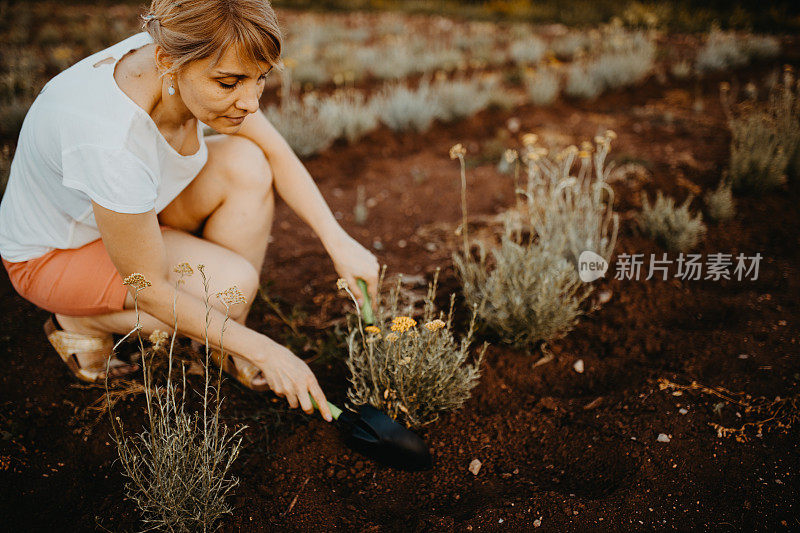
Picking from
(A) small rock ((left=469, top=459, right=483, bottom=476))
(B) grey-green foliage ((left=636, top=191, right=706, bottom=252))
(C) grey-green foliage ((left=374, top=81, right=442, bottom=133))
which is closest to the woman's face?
(A) small rock ((left=469, top=459, right=483, bottom=476))

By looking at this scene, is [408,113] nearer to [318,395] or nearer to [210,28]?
[210,28]

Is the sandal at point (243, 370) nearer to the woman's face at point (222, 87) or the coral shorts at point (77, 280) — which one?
the coral shorts at point (77, 280)

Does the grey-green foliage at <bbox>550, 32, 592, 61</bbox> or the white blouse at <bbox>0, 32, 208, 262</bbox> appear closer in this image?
the white blouse at <bbox>0, 32, 208, 262</bbox>

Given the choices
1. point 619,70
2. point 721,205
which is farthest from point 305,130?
point 619,70

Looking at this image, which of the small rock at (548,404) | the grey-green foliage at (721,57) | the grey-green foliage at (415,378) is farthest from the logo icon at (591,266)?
the grey-green foliage at (721,57)

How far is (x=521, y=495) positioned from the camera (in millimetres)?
1875

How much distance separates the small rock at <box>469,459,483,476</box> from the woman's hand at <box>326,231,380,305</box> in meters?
0.73

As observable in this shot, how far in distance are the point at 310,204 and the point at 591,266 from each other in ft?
4.74

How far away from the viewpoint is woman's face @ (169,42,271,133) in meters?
1.56

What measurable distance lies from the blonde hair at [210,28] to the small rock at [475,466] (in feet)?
5.07

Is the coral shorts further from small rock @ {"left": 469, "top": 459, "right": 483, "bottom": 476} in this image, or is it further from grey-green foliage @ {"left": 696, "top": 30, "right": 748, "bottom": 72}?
grey-green foliage @ {"left": 696, "top": 30, "right": 748, "bottom": 72}

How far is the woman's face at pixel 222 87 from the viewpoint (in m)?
1.56

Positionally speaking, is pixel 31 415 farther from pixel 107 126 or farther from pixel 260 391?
pixel 107 126

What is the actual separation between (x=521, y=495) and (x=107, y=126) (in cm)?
177
